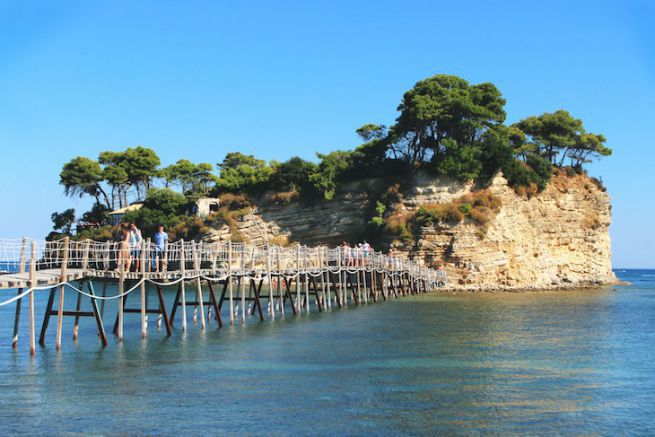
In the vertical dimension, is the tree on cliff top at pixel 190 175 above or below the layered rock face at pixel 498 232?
above

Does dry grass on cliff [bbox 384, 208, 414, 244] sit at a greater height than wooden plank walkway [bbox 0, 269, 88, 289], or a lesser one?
greater

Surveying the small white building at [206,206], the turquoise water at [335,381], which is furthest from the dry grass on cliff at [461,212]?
the turquoise water at [335,381]

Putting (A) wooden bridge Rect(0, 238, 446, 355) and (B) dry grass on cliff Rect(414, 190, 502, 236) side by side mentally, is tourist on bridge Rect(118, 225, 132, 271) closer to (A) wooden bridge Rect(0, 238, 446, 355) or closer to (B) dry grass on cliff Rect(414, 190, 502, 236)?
(A) wooden bridge Rect(0, 238, 446, 355)

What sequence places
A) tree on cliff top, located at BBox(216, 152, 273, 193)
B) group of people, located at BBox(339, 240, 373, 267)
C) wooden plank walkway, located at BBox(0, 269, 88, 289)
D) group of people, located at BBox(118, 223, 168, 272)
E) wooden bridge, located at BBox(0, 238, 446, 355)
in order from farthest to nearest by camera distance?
tree on cliff top, located at BBox(216, 152, 273, 193) → group of people, located at BBox(339, 240, 373, 267) → group of people, located at BBox(118, 223, 168, 272) → wooden bridge, located at BBox(0, 238, 446, 355) → wooden plank walkway, located at BBox(0, 269, 88, 289)

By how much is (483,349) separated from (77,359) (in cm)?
1433

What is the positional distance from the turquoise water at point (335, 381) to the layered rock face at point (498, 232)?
108 feet

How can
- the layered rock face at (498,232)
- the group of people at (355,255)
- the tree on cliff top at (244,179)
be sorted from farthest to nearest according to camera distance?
the tree on cliff top at (244,179) < the layered rock face at (498,232) < the group of people at (355,255)

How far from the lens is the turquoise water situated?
14.4 m

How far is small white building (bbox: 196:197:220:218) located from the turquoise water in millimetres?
46141

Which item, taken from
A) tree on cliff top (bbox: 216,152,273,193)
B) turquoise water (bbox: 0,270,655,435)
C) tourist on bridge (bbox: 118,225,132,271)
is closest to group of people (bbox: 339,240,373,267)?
turquoise water (bbox: 0,270,655,435)

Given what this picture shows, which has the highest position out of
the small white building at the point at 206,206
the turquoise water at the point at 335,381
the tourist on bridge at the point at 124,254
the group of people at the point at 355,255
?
the small white building at the point at 206,206

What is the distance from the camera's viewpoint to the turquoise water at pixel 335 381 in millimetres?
14430

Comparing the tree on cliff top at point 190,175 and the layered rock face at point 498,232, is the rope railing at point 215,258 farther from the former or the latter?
the tree on cliff top at point 190,175

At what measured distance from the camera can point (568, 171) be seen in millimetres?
80500
